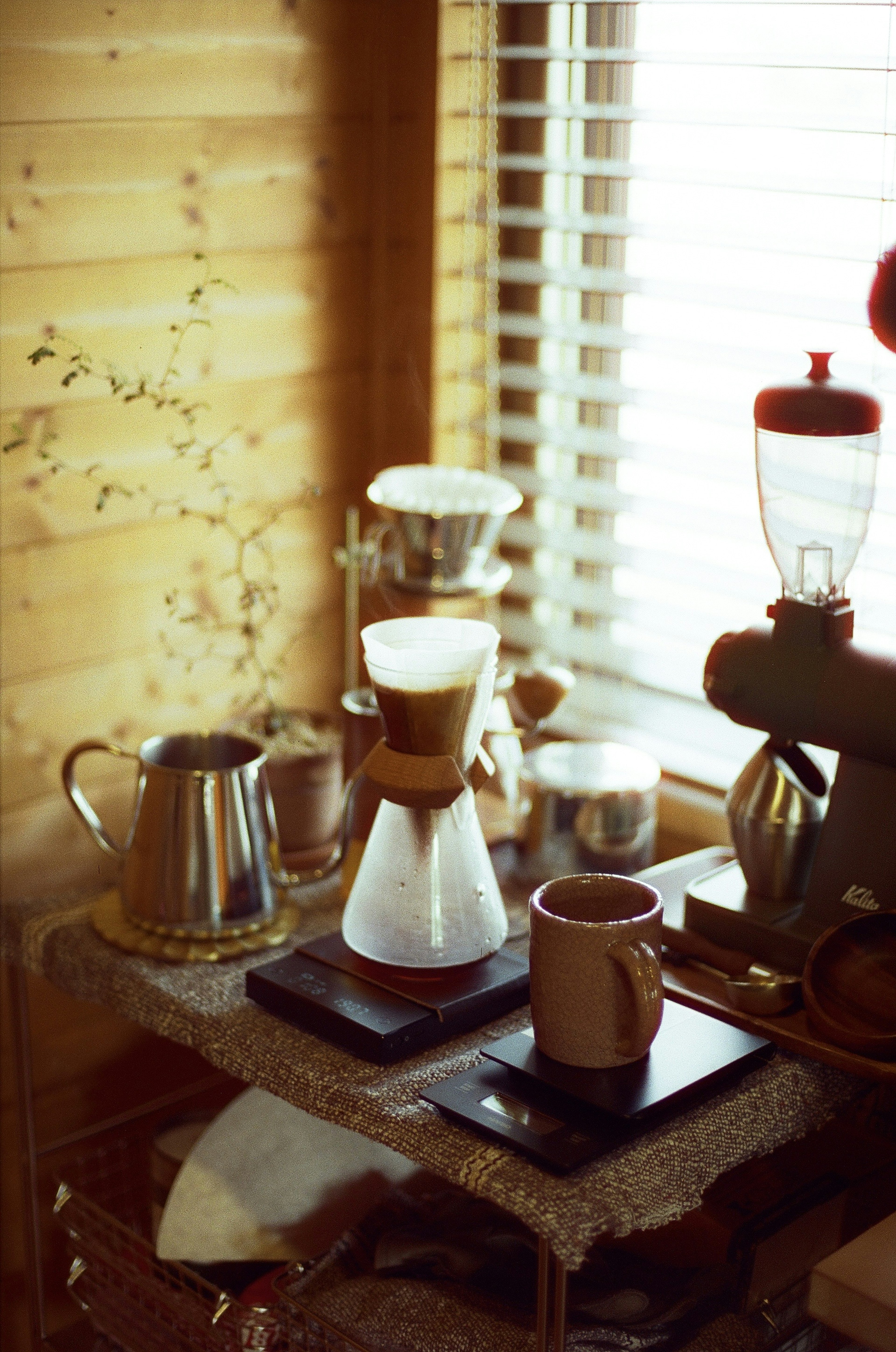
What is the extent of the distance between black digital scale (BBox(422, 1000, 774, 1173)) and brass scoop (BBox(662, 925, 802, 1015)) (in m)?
0.05

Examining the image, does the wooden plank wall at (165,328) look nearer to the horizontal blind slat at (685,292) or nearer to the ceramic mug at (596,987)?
the horizontal blind slat at (685,292)

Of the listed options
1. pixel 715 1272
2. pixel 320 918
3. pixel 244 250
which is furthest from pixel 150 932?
pixel 244 250

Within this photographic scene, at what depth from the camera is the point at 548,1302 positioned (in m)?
1.01

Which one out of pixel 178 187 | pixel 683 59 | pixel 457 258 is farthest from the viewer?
pixel 457 258

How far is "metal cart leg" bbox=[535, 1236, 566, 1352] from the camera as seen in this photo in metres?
0.99

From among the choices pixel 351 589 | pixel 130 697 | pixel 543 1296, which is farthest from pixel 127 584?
pixel 543 1296

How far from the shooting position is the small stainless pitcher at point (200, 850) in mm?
1277

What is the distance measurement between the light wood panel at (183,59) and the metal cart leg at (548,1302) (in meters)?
1.04

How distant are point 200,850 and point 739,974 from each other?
460 millimetres

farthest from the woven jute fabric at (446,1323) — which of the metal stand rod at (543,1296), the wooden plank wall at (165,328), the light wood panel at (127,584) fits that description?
the light wood panel at (127,584)

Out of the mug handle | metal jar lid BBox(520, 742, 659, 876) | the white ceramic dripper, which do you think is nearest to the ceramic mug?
the mug handle

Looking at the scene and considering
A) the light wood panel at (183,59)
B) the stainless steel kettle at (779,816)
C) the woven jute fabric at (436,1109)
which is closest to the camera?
the woven jute fabric at (436,1109)

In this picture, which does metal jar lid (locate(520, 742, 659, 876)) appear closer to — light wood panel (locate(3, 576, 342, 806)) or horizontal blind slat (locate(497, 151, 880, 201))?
light wood panel (locate(3, 576, 342, 806))

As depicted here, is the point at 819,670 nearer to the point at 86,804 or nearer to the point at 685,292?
the point at 685,292
